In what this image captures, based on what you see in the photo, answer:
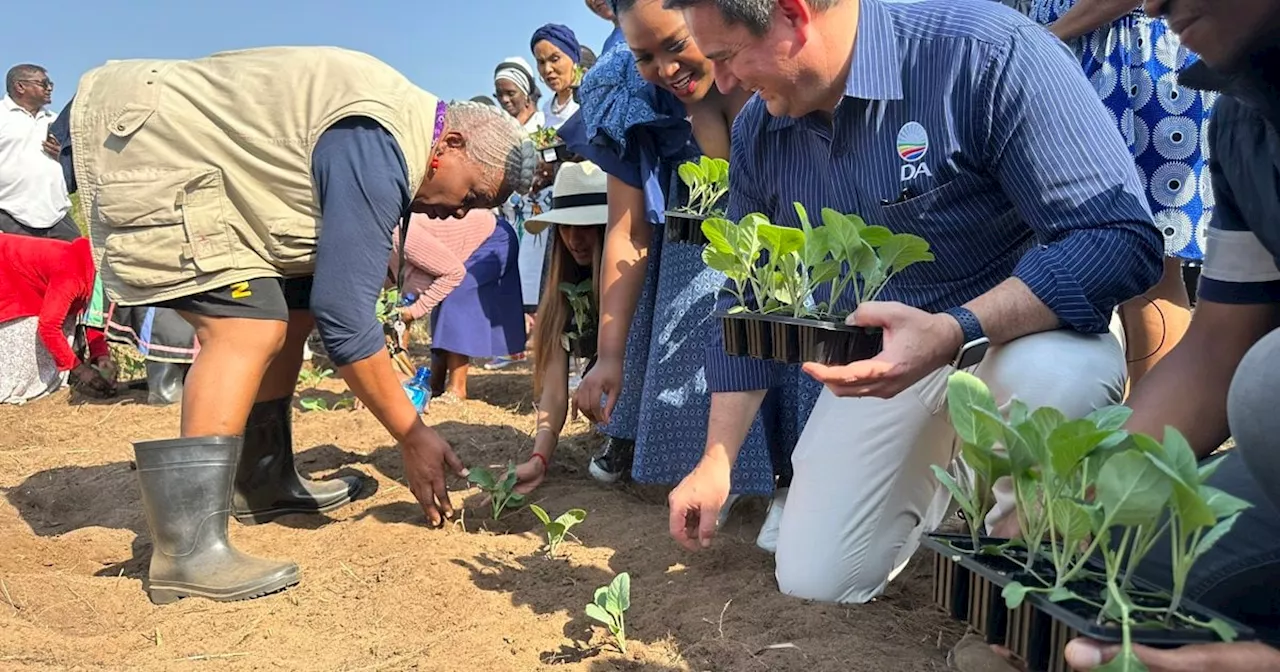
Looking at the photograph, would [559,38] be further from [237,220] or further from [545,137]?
[237,220]

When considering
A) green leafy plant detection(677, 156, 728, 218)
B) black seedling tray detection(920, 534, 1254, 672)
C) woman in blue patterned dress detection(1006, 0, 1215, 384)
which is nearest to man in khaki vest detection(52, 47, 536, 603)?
green leafy plant detection(677, 156, 728, 218)

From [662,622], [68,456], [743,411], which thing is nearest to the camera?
[662,622]

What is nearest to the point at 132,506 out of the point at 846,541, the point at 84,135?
the point at 84,135

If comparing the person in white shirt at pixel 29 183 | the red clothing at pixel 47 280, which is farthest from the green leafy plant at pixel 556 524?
the person in white shirt at pixel 29 183

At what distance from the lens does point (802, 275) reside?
6.50 feet

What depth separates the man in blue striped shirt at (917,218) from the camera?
1654mm

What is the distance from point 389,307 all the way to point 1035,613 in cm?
423

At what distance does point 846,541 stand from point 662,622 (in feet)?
1.38

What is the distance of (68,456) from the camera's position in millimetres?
3670

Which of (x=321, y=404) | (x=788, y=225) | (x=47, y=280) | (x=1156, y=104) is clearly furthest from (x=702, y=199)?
(x=47, y=280)

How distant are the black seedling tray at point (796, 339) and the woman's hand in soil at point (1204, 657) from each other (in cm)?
72

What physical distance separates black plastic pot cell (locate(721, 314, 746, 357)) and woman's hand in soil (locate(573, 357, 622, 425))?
0.80 meters

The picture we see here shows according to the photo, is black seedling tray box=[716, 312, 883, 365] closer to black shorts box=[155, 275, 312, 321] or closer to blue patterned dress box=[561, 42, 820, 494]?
blue patterned dress box=[561, 42, 820, 494]

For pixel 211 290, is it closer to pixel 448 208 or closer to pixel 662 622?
pixel 448 208
